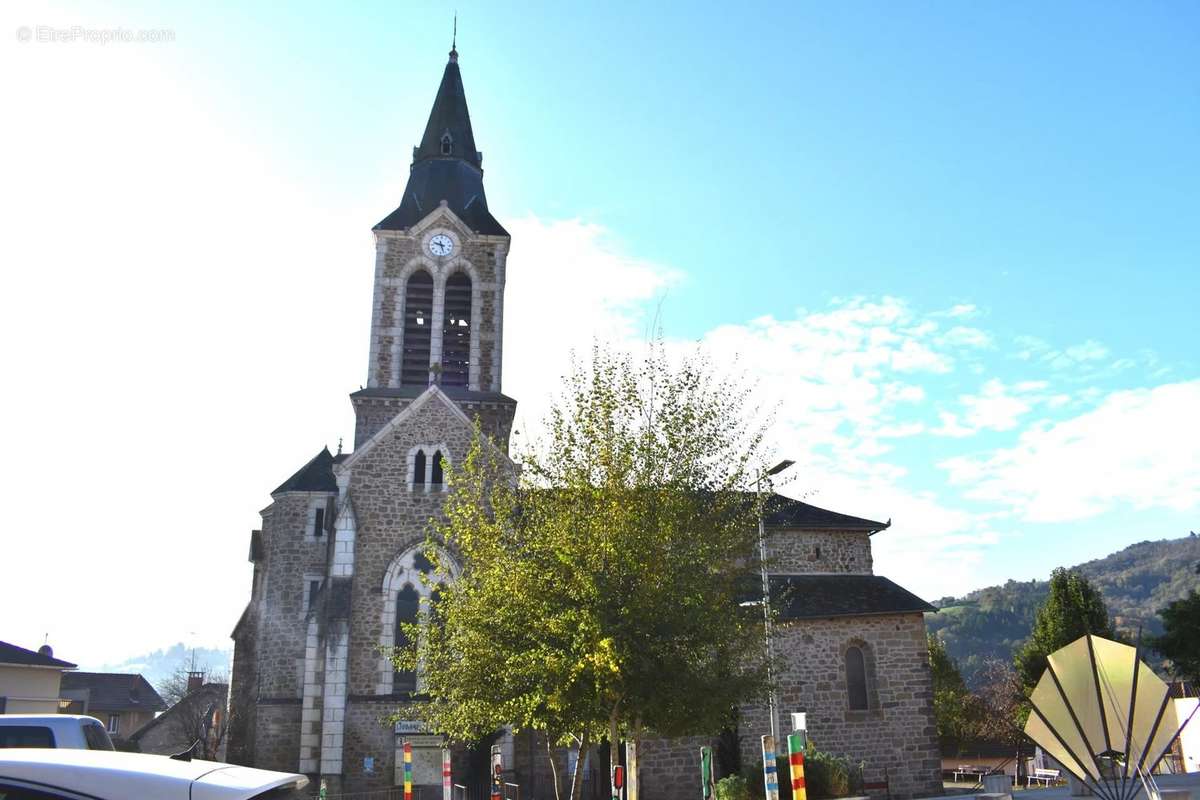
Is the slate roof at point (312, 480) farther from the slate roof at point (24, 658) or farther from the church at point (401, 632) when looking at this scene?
the slate roof at point (24, 658)

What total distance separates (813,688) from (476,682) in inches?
480

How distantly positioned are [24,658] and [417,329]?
14.9 metres

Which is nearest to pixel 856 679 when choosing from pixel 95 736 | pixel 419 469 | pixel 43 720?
pixel 419 469

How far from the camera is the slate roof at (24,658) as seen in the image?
25781 millimetres

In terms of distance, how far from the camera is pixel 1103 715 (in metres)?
12.2

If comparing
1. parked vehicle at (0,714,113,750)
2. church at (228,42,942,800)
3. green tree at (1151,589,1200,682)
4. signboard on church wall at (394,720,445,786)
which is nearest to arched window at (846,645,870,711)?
church at (228,42,942,800)

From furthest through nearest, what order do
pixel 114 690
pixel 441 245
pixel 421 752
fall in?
pixel 114 690
pixel 441 245
pixel 421 752

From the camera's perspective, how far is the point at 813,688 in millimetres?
24969

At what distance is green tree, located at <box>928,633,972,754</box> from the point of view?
43.9m

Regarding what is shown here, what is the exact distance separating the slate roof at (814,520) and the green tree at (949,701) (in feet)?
56.1

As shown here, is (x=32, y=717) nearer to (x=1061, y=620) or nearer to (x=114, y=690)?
(x=1061, y=620)

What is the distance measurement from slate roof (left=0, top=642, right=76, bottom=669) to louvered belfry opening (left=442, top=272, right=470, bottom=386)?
14.1 metres

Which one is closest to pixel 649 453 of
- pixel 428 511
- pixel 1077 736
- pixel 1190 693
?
pixel 1077 736

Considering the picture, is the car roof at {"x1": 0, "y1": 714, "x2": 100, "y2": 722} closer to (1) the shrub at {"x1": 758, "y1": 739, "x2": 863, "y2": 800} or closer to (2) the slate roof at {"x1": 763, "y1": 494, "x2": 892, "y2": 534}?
(1) the shrub at {"x1": 758, "y1": 739, "x2": 863, "y2": 800}
